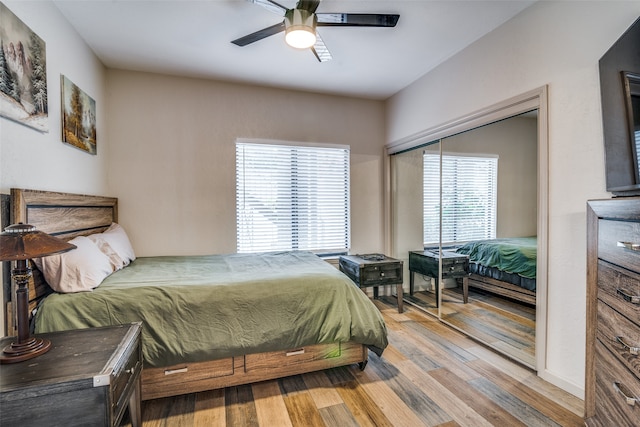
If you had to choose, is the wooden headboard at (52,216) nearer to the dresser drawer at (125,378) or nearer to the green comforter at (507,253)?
the dresser drawer at (125,378)

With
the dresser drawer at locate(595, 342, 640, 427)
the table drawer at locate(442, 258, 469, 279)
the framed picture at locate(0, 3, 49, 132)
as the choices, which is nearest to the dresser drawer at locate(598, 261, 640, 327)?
→ the dresser drawer at locate(595, 342, 640, 427)

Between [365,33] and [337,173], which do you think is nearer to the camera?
[365,33]

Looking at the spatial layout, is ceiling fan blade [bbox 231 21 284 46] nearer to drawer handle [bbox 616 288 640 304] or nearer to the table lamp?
the table lamp

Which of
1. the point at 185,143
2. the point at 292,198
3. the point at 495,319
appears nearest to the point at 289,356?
the point at 495,319

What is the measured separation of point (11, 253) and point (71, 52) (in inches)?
81.1

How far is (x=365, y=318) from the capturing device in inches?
84.6

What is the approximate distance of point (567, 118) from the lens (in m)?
1.95

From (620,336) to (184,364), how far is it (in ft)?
7.32

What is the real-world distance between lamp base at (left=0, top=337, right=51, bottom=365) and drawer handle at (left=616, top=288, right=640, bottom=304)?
7.75 feet

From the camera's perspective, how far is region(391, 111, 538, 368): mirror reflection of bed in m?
2.33

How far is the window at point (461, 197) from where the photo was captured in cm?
281

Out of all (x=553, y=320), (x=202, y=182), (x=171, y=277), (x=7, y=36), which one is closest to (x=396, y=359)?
(x=553, y=320)

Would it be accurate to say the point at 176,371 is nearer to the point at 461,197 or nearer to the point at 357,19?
the point at 357,19

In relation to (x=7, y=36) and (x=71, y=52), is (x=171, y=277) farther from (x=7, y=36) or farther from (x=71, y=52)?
(x=71, y=52)
